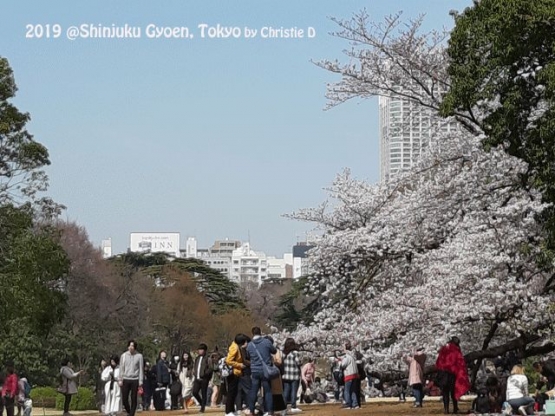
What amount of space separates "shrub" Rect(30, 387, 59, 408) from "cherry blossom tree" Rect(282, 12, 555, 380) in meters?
20.4

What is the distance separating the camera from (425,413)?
21.2 meters

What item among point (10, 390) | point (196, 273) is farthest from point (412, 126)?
point (196, 273)

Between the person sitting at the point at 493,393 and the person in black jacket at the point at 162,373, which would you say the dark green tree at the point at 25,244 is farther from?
the person sitting at the point at 493,393

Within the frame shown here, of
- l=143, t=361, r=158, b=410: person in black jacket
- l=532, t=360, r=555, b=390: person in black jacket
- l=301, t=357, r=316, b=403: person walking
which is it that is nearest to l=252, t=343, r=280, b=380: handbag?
l=532, t=360, r=555, b=390: person in black jacket

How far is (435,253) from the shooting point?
21656 millimetres

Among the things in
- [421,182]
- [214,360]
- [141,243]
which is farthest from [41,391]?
[141,243]

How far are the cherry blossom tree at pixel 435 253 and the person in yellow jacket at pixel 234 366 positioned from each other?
453cm

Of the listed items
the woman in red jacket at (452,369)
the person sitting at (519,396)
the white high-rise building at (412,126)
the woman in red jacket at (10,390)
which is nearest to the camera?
the person sitting at (519,396)

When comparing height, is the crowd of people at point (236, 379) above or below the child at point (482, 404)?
above

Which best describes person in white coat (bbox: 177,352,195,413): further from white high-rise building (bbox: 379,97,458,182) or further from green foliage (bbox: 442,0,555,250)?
green foliage (bbox: 442,0,555,250)

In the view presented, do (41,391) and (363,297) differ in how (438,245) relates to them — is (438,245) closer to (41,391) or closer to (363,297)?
(363,297)

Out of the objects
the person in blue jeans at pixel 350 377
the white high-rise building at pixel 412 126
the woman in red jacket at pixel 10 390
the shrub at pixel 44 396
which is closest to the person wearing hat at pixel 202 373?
the person in blue jeans at pixel 350 377

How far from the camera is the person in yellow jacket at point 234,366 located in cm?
1770

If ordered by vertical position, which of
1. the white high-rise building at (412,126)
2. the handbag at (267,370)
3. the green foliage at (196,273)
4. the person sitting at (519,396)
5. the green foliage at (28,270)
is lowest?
the person sitting at (519,396)
